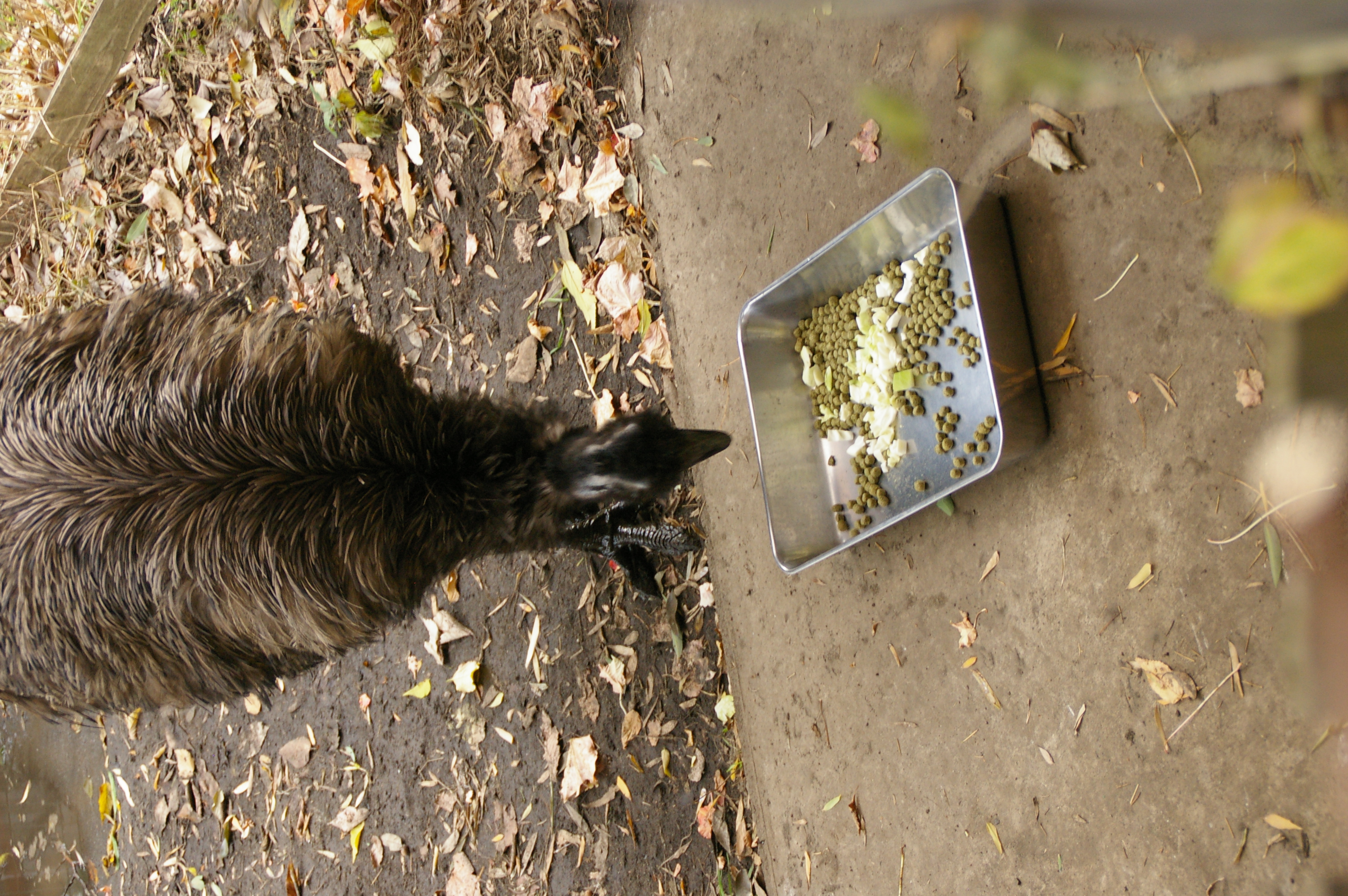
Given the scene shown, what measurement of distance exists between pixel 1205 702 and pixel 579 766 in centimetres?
247

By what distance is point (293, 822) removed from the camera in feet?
15.2

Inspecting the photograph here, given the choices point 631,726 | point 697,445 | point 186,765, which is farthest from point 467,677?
point 186,765

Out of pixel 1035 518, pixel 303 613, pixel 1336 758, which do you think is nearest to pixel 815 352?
pixel 1035 518

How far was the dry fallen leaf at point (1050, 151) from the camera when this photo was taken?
2.25 m

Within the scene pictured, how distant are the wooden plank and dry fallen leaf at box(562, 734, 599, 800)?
5.16 m

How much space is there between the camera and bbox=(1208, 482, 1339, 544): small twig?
1082mm

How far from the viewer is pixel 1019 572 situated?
267 cm

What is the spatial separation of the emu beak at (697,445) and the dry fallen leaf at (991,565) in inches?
36.3

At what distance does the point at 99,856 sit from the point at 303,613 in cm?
432

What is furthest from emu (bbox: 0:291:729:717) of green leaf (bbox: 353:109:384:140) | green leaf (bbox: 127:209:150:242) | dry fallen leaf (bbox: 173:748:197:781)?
green leaf (bbox: 127:209:150:242)

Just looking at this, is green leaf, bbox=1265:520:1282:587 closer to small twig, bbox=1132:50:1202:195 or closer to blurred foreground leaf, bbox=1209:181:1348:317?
small twig, bbox=1132:50:1202:195

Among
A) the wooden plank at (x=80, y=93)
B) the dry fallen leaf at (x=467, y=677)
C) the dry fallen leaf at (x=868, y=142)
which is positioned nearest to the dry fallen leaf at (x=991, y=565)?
the dry fallen leaf at (x=868, y=142)

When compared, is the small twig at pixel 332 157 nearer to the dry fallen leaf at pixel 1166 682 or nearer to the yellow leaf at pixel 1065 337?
the yellow leaf at pixel 1065 337

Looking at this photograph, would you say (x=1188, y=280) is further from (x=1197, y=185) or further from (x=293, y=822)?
(x=293, y=822)
